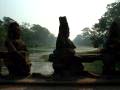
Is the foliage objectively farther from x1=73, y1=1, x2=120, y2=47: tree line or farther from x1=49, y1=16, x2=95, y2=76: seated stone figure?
x1=49, y1=16, x2=95, y2=76: seated stone figure

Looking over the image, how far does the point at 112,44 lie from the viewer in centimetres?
1059

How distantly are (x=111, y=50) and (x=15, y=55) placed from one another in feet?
11.3

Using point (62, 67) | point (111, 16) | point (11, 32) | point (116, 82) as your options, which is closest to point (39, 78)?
point (62, 67)

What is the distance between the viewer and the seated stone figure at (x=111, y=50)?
10431mm

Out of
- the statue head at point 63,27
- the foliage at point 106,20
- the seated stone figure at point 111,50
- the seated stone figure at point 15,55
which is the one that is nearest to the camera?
the seated stone figure at point 111,50

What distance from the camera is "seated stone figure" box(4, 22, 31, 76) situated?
10650 mm

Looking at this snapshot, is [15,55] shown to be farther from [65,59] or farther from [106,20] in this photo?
[106,20]

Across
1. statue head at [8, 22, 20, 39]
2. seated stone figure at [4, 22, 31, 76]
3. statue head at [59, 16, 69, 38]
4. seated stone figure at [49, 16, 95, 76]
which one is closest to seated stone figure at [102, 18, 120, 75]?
seated stone figure at [49, 16, 95, 76]

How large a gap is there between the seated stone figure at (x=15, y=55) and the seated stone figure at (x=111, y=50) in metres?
2.88

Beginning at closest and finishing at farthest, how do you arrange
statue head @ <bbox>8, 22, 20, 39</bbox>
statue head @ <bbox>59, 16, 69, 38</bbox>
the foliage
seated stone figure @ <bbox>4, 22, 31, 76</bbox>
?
seated stone figure @ <bbox>4, 22, 31, 76</bbox> < statue head @ <bbox>59, 16, 69, 38</bbox> < statue head @ <bbox>8, 22, 20, 39</bbox> < the foliage

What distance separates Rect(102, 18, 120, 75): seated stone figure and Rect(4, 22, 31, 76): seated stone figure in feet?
9.44

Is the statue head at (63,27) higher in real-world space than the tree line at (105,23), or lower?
lower

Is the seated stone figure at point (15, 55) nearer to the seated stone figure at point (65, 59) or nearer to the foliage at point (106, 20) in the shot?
the seated stone figure at point (65, 59)

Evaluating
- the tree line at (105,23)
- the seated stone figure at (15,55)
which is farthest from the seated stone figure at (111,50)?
the tree line at (105,23)
